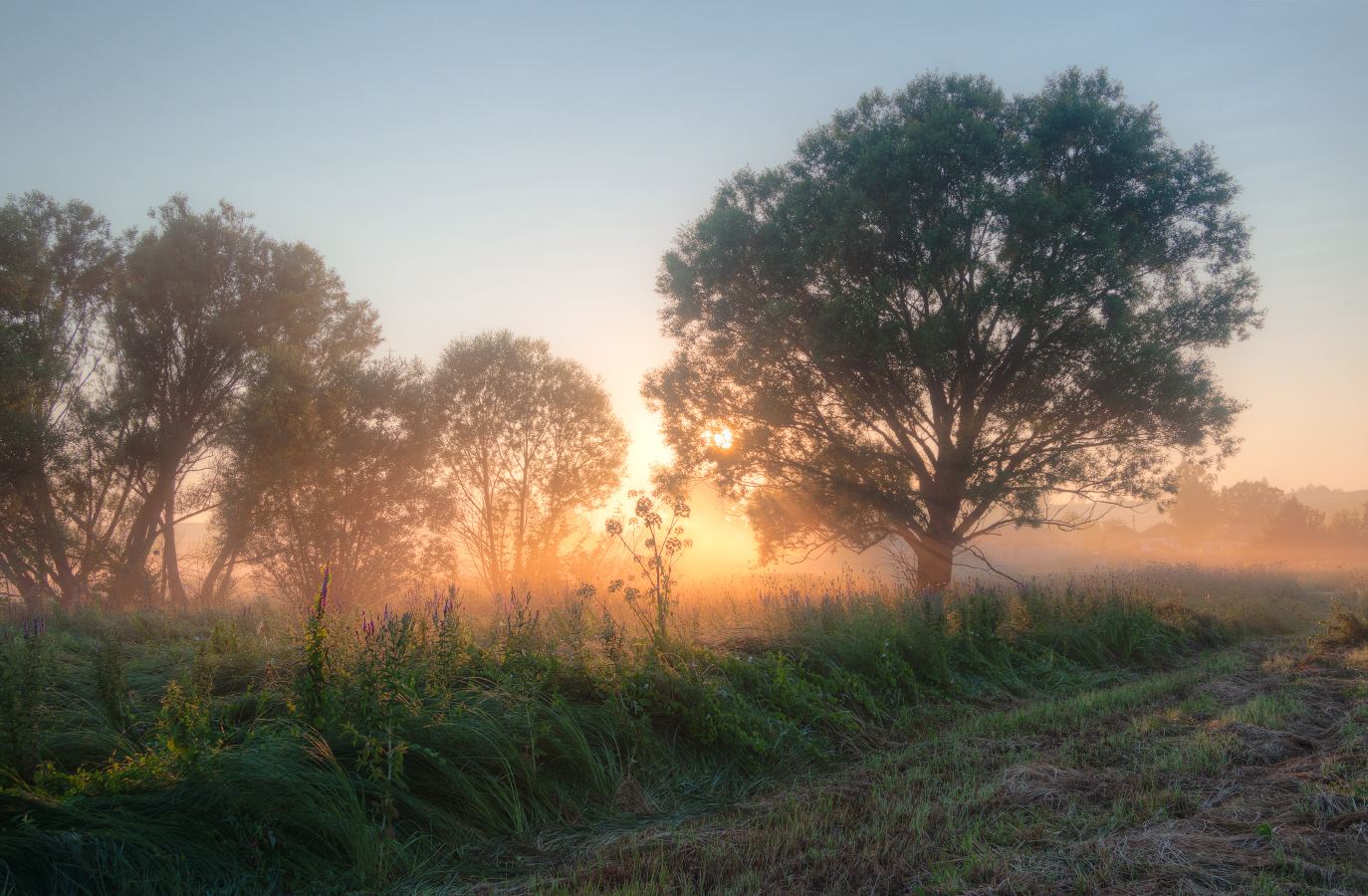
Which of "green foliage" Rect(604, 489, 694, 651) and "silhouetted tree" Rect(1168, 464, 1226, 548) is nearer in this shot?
"green foliage" Rect(604, 489, 694, 651)

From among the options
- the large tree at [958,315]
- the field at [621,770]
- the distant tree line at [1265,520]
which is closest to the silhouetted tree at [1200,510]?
the distant tree line at [1265,520]

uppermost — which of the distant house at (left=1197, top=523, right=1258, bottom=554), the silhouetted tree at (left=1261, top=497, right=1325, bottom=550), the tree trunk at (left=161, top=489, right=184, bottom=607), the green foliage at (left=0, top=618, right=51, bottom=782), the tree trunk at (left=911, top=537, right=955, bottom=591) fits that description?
the tree trunk at (left=161, top=489, right=184, bottom=607)

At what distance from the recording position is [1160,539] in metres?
75.2

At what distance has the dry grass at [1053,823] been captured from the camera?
2836 mm

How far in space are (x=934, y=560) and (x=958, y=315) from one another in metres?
5.03

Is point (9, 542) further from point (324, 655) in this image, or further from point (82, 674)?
point (324, 655)

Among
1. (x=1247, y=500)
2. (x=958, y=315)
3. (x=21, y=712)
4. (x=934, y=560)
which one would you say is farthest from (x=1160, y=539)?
(x=21, y=712)

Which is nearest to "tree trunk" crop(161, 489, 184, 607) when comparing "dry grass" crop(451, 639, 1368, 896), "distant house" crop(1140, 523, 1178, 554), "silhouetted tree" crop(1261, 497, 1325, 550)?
"dry grass" crop(451, 639, 1368, 896)

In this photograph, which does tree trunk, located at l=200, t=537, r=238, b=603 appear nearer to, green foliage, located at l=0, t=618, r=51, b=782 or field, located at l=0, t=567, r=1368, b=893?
field, located at l=0, t=567, r=1368, b=893

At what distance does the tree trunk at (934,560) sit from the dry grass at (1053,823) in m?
6.80

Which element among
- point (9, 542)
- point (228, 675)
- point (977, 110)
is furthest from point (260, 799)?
point (9, 542)

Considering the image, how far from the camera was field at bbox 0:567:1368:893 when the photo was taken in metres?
2.89

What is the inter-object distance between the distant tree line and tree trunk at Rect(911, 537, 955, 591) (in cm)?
3679

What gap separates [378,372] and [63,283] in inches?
299
